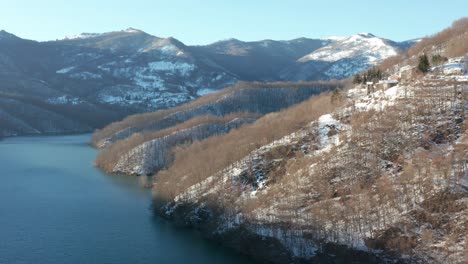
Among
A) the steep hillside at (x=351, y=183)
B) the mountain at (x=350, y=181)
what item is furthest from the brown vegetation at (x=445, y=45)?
the steep hillside at (x=351, y=183)

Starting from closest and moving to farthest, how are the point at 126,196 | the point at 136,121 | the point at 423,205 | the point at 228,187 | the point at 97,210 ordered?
the point at 423,205
the point at 228,187
the point at 97,210
the point at 126,196
the point at 136,121

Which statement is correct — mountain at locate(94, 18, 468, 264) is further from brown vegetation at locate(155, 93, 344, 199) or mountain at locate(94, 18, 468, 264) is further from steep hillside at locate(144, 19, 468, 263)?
brown vegetation at locate(155, 93, 344, 199)

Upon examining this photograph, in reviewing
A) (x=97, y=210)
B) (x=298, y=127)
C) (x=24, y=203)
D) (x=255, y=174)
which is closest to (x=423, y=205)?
(x=255, y=174)

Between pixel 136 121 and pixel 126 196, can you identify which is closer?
pixel 126 196

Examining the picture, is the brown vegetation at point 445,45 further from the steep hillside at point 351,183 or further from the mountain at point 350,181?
the steep hillside at point 351,183

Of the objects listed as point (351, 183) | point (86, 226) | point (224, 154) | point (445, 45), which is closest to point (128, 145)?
point (224, 154)

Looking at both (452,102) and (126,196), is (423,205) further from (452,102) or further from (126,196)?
(126,196)

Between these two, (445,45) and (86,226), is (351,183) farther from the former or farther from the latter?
(445,45)
